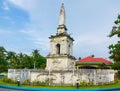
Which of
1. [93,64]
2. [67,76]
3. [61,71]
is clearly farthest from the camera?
[93,64]

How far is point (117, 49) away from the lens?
30719 mm

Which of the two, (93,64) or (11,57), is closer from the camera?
(93,64)

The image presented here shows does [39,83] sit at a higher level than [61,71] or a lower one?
lower

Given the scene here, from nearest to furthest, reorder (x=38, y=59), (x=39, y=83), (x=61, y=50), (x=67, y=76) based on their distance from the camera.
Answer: (x=67, y=76)
(x=39, y=83)
(x=61, y=50)
(x=38, y=59)

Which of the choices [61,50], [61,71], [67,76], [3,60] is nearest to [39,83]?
[61,71]

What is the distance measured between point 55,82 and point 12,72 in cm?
652

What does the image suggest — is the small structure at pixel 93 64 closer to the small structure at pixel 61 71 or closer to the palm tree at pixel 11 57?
the small structure at pixel 61 71

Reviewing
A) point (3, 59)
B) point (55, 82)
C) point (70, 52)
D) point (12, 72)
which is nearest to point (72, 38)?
point (70, 52)

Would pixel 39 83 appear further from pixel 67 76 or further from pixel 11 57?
pixel 11 57

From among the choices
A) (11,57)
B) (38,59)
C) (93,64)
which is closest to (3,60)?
(11,57)

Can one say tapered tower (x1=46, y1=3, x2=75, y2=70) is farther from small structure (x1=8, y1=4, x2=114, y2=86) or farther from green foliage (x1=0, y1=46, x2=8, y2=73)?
green foliage (x1=0, y1=46, x2=8, y2=73)

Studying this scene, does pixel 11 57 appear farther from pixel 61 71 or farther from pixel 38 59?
pixel 61 71

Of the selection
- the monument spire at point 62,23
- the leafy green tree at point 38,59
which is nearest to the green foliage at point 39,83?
the monument spire at point 62,23

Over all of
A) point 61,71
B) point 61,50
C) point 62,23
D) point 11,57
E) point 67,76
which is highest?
point 62,23
